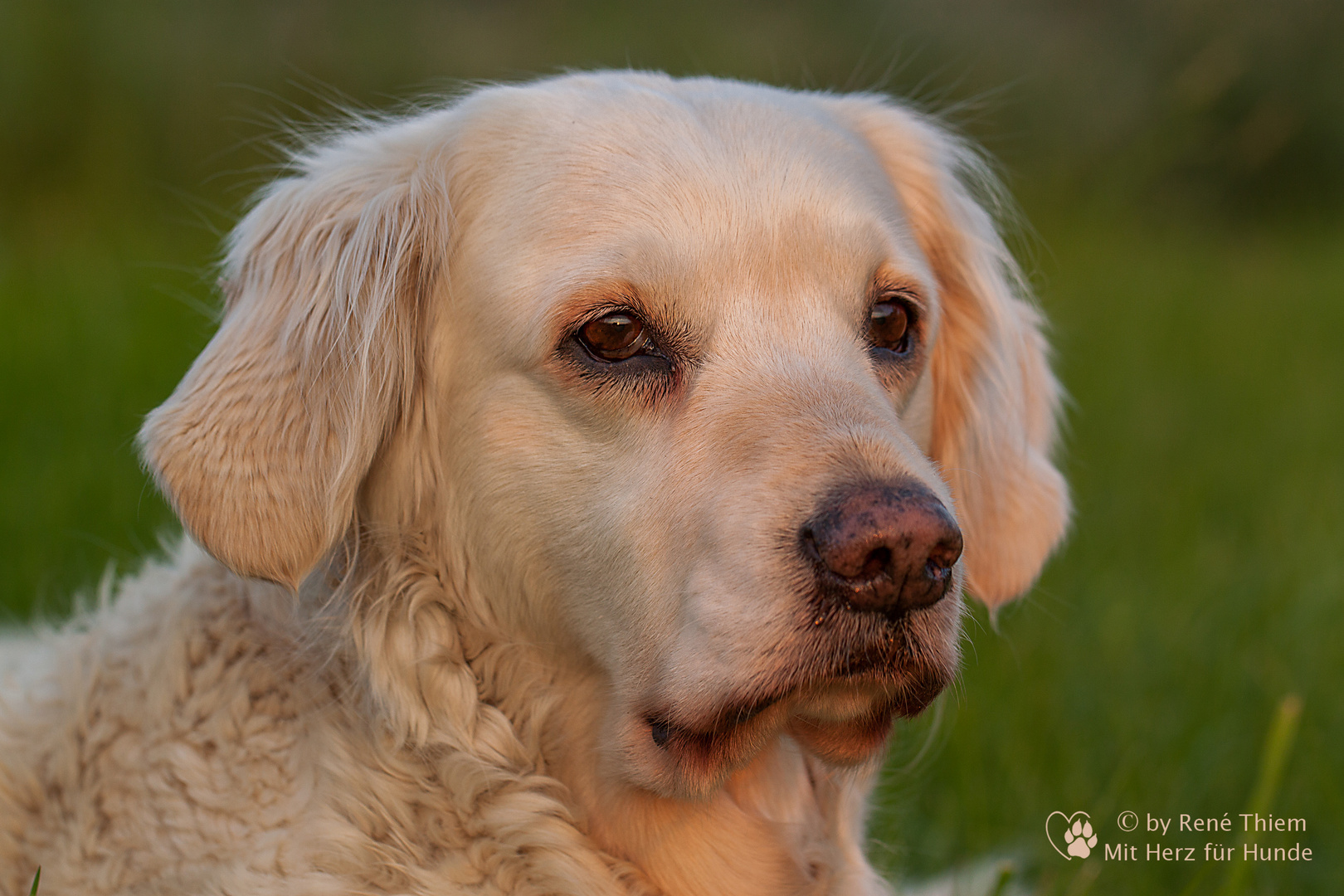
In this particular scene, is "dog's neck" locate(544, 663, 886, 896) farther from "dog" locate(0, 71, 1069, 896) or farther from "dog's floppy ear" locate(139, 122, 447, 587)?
"dog's floppy ear" locate(139, 122, 447, 587)

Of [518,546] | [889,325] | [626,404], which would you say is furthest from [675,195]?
[518,546]

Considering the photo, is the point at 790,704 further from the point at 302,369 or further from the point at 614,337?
the point at 302,369

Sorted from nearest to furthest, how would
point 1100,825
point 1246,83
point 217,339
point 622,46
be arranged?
1. point 217,339
2. point 1100,825
3. point 622,46
4. point 1246,83

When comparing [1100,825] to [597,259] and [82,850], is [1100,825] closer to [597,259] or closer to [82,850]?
[597,259]

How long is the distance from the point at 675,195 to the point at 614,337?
0.99 ft

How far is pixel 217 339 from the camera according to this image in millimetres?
2588

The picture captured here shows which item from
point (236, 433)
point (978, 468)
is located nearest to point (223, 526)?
point (236, 433)

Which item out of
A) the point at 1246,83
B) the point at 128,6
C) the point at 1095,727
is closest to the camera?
the point at 1095,727

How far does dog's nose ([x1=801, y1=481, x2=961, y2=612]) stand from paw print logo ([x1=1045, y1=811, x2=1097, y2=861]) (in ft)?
5.39

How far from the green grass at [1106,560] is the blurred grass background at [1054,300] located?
17mm

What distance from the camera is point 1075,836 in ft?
11.4

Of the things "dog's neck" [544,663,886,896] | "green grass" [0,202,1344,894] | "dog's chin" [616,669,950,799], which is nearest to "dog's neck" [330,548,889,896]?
"dog's neck" [544,663,886,896]

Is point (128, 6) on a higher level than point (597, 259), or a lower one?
lower

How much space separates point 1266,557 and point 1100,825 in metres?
2.87
